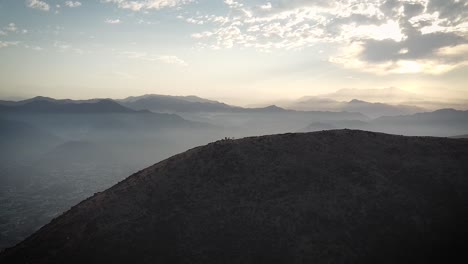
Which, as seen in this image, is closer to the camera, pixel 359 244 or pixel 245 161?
pixel 359 244

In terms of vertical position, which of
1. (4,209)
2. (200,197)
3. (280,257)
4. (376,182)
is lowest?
(4,209)

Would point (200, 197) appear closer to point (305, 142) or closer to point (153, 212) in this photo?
point (153, 212)

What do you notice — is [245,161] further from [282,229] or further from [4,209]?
[4,209]

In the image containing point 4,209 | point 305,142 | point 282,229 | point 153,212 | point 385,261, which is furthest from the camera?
point 4,209

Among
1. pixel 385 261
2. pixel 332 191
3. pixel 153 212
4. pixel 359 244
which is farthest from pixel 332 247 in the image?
pixel 153 212

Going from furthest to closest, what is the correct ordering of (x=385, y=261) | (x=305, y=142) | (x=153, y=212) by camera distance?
(x=305, y=142) < (x=153, y=212) < (x=385, y=261)

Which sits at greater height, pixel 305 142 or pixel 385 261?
pixel 305 142

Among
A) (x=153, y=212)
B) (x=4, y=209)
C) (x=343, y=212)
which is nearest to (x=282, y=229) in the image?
(x=343, y=212)
